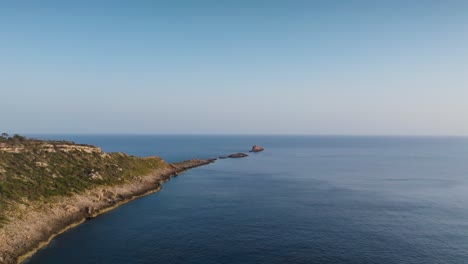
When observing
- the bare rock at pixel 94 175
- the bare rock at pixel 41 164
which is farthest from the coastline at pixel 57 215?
the bare rock at pixel 41 164

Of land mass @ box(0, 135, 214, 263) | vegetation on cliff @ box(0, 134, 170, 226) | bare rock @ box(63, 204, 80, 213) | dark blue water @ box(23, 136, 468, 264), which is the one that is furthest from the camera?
bare rock @ box(63, 204, 80, 213)

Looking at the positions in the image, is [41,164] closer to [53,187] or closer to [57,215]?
[53,187]

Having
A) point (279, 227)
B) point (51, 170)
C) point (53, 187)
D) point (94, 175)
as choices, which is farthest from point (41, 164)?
point (279, 227)

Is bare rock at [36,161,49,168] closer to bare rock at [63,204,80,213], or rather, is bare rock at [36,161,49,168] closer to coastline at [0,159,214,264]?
coastline at [0,159,214,264]

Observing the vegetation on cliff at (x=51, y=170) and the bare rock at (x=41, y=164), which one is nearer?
the vegetation on cliff at (x=51, y=170)

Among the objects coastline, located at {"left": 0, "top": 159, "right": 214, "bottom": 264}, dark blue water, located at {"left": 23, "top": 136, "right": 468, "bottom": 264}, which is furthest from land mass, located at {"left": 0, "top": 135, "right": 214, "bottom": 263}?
dark blue water, located at {"left": 23, "top": 136, "right": 468, "bottom": 264}

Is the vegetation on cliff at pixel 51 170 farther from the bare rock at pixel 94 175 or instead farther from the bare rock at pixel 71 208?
the bare rock at pixel 71 208

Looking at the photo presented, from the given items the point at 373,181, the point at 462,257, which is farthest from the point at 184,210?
the point at 373,181

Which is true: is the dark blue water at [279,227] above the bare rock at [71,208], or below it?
below

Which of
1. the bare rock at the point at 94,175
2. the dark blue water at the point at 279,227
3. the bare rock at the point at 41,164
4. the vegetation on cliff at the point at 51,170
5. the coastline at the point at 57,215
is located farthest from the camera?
the bare rock at the point at 94,175
